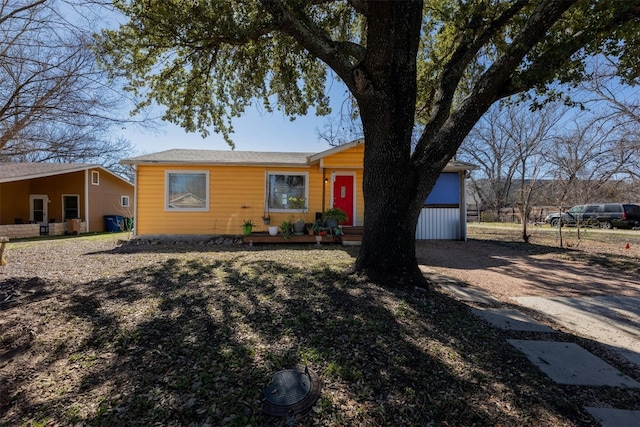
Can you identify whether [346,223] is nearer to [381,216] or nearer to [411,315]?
[381,216]

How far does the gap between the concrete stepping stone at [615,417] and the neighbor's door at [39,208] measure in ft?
71.1

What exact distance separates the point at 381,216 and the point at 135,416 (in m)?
3.32

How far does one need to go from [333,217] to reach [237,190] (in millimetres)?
3374

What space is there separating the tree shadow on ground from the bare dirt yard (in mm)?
11

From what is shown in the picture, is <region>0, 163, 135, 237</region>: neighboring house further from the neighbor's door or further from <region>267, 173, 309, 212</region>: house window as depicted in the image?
<region>267, 173, 309, 212</region>: house window

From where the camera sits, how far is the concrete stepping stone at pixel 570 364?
7.82 ft

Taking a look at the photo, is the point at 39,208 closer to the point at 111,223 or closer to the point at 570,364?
the point at 111,223

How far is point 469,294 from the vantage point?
180 inches

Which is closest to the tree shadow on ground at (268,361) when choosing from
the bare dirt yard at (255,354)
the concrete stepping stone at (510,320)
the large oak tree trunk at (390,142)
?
the bare dirt yard at (255,354)

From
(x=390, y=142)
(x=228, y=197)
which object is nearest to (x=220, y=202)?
(x=228, y=197)

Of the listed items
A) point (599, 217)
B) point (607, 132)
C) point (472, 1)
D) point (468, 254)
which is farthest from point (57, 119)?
point (599, 217)

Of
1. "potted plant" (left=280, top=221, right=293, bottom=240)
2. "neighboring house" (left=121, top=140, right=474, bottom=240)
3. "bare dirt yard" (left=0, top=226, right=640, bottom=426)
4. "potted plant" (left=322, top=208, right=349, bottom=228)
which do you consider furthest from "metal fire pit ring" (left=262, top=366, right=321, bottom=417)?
"neighboring house" (left=121, top=140, right=474, bottom=240)

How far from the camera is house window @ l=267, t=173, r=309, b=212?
408 inches

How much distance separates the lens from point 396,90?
4090 mm
